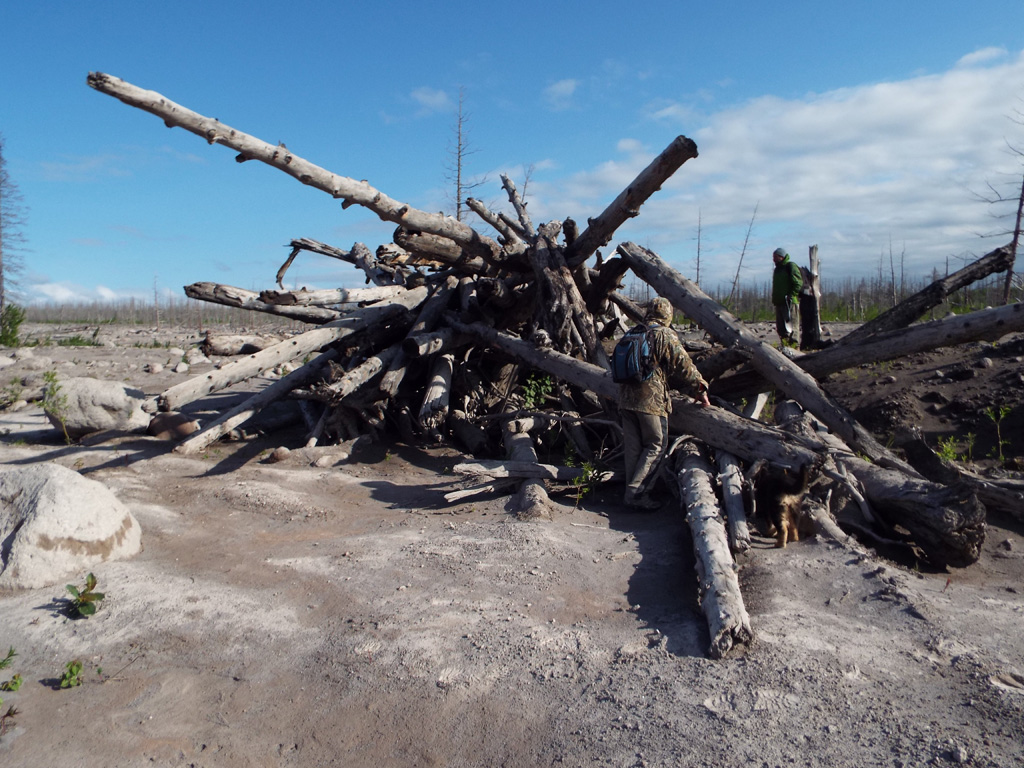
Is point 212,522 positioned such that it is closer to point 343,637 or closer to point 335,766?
point 343,637

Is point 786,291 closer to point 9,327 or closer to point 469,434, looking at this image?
point 469,434

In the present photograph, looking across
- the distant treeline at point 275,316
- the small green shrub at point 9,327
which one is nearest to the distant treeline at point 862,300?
the distant treeline at point 275,316

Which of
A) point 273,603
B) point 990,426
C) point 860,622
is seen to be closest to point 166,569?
point 273,603

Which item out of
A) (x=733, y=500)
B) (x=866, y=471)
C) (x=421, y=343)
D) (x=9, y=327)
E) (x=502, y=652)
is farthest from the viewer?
(x=9, y=327)

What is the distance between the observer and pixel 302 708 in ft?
11.1

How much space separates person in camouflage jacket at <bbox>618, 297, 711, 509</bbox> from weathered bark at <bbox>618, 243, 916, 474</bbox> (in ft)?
3.19

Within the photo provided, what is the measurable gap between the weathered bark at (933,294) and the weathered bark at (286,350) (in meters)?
5.41

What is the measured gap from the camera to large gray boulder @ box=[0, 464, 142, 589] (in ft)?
Answer: 14.5

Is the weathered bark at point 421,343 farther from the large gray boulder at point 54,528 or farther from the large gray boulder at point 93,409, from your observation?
the large gray boulder at point 54,528

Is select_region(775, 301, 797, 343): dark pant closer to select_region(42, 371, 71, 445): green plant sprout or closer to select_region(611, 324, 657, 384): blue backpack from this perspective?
select_region(611, 324, 657, 384): blue backpack

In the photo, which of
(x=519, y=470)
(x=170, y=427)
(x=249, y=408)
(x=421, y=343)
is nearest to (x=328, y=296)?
(x=421, y=343)

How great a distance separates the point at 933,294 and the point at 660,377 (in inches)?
139

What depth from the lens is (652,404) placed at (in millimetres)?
6160

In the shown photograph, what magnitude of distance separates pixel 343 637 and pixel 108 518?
7.06 ft
